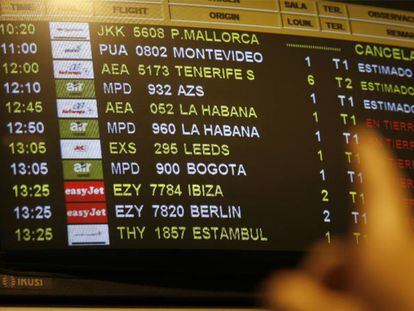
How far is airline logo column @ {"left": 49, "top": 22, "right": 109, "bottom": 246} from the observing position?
171 cm

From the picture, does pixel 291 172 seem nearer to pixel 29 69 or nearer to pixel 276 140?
pixel 276 140

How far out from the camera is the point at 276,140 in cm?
186

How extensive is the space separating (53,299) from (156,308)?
19 cm

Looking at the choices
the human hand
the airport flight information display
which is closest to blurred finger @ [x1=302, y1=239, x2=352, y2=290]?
the human hand

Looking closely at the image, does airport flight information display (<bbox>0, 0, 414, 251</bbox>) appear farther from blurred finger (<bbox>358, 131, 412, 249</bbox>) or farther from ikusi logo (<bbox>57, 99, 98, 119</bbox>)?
blurred finger (<bbox>358, 131, 412, 249</bbox>)

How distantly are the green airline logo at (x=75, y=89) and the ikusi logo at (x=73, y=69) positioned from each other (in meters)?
0.01

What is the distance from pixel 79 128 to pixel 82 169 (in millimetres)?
77

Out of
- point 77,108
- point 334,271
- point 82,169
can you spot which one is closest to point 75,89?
point 77,108

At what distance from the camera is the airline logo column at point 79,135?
1715 millimetres

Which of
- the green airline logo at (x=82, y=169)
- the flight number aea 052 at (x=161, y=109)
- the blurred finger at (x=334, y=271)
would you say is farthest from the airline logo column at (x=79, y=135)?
the blurred finger at (x=334, y=271)

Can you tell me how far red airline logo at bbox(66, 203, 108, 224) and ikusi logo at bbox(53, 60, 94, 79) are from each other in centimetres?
25

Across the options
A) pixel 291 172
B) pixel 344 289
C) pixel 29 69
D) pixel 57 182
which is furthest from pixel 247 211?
pixel 344 289

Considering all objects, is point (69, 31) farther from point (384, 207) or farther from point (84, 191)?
point (384, 207)

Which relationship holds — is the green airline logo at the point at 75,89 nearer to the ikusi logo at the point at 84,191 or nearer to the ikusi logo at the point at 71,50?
the ikusi logo at the point at 71,50
